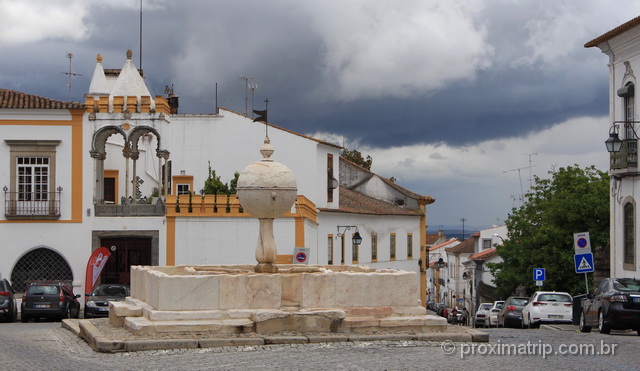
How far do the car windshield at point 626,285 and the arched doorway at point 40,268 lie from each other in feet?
70.6

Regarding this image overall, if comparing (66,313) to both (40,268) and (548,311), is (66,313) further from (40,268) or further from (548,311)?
(548,311)

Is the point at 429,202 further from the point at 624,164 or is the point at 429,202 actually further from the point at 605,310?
the point at 605,310

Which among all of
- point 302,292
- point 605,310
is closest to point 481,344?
point 302,292

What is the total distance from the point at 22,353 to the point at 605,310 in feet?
39.5

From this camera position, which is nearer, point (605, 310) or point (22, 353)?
point (22, 353)

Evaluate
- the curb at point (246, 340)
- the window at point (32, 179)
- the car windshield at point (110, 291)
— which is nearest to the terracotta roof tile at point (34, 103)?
the window at point (32, 179)

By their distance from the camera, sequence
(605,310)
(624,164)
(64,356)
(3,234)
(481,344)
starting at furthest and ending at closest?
(3,234) → (624,164) → (605,310) → (481,344) → (64,356)

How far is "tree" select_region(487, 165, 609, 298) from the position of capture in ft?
146

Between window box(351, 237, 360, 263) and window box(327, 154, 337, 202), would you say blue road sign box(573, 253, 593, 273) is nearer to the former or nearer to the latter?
window box(327, 154, 337, 202)

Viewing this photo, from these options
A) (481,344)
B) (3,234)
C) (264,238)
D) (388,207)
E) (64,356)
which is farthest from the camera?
(388,207)

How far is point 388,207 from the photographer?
2251 inches

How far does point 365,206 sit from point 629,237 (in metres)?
23.4

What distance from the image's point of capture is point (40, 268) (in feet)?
124

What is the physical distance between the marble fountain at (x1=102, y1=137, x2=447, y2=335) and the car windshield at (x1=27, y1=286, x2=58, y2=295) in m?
11.9
